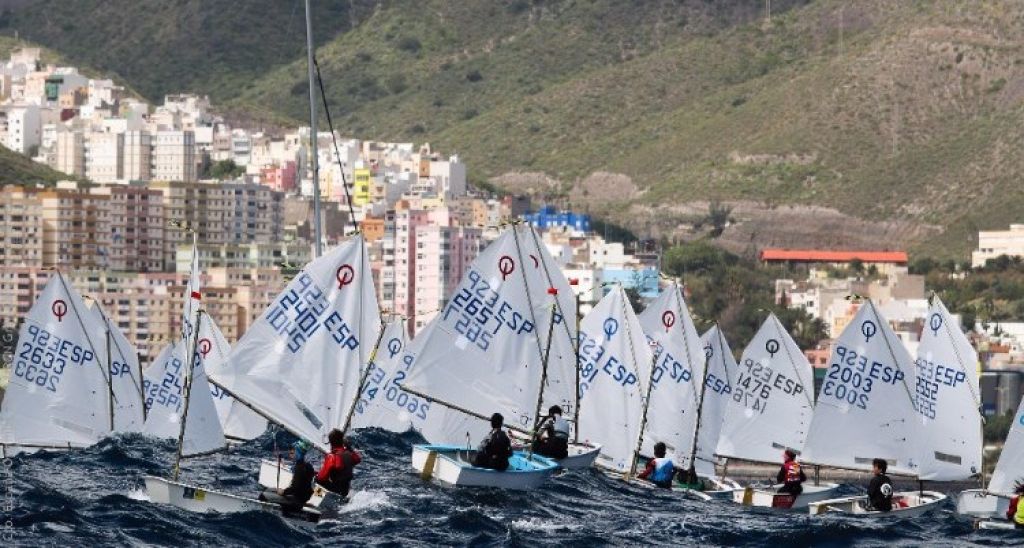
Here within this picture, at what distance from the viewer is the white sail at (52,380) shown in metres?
60.5

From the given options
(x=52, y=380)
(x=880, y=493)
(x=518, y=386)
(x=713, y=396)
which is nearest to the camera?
(x=880, y=493)

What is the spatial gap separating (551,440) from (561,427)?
2270 mm

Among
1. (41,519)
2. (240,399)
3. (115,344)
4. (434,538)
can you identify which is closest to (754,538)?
(434,538)

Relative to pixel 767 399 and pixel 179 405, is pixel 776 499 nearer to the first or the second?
pixel 767 399

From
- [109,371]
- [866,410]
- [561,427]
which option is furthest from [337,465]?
[866,410]

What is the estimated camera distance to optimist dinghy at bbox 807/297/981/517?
6231 centimetres

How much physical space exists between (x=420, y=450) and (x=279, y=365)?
5.99 metres

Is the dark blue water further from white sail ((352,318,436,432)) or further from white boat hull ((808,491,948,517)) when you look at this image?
white sail ((352,318,436,432))

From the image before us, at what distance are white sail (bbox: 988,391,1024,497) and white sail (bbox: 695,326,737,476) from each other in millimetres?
11892

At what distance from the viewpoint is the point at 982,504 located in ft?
182

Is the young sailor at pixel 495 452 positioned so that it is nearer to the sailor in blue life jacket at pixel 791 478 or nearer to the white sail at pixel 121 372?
the sailor in blue life jacket at pixel 791 478

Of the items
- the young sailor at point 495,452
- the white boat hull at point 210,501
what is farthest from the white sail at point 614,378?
the white boat hull at point 210,501

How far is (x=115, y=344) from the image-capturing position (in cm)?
6731

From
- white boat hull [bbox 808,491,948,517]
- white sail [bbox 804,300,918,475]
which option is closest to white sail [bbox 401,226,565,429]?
white boat hull [bbox 808,491,948,517]
